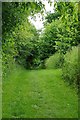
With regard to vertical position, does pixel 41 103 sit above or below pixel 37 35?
below

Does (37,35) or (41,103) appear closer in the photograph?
(41,103)

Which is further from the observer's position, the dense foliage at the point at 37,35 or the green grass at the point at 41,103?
the green grass at the point at 41,103

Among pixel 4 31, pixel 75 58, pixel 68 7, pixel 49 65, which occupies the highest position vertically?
pixel 68 7

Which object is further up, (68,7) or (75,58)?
(68,7)

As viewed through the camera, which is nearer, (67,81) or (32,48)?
(67,81)

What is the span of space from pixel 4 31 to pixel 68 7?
3175 millimetres

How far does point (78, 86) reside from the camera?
10859 millimetres

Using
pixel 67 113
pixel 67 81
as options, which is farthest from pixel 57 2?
pixel 67 81

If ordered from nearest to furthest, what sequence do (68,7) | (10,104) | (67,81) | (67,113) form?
(68,7)
(67,113)
(10,104)
(67,81)

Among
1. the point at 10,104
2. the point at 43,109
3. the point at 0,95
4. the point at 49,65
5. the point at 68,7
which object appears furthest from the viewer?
the point at 49,65

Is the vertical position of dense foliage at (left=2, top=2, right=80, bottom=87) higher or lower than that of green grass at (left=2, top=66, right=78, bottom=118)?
higher

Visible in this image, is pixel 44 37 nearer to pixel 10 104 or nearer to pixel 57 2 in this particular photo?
pixel 10 104

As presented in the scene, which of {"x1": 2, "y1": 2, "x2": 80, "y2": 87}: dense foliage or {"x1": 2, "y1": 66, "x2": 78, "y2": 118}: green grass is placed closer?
{"x1": 2, "y1": 2, "x2": 80, "y2": 87}: dense foliage

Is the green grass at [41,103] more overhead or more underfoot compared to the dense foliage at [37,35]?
more underfoot
